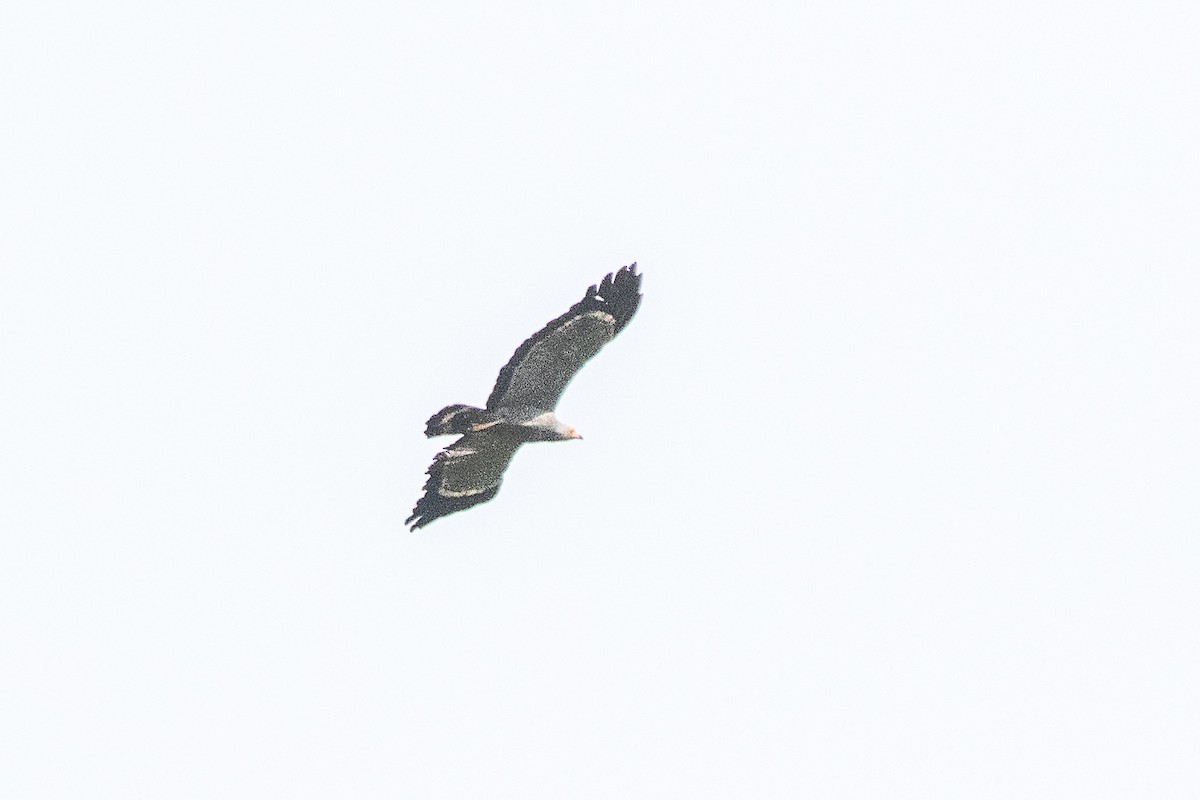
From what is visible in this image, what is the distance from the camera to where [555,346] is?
1011 inches

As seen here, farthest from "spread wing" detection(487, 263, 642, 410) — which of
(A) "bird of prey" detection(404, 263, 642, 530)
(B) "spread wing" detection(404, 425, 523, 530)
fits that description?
(B) "spread wing" detection(404, 425, 523, 530)

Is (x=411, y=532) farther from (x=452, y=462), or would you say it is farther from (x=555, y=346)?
(x=555, y=346)

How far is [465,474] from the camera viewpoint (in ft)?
88.4

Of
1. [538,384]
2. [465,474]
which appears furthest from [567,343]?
[465,474]

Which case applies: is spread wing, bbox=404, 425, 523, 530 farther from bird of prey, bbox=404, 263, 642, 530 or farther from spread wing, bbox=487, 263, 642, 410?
spread wing, bbox=487, 263, 642, 410

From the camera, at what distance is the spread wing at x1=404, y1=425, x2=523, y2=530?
2639cm

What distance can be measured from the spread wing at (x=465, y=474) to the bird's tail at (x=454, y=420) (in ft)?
1.27

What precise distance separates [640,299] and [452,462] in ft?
10.1

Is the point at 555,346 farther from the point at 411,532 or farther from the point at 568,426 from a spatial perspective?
the point at 411,532

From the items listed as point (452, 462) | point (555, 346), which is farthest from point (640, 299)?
point (452, 462)

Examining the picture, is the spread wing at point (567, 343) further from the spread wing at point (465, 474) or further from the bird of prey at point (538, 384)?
the spread wing at point (465, 474)

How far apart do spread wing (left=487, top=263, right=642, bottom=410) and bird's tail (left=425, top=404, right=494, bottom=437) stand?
322mm

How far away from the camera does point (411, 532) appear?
89.5ft

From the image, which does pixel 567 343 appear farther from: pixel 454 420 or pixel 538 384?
pixel 454 420
